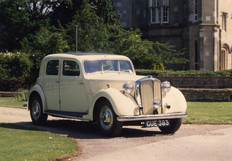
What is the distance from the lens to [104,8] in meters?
35.5

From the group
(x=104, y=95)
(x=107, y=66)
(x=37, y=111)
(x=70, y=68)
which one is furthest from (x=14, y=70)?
(x=104, y=95)

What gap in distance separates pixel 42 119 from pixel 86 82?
2262 millimetres

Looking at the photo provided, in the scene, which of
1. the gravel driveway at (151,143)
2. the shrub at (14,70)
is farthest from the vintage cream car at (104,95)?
the shrub at (14,70)

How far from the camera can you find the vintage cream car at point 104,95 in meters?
10.3

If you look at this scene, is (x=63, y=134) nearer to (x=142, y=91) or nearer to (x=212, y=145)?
(x=142, y=91)

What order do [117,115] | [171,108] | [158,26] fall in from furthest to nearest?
[158,26]
[171,108]
[117,115]

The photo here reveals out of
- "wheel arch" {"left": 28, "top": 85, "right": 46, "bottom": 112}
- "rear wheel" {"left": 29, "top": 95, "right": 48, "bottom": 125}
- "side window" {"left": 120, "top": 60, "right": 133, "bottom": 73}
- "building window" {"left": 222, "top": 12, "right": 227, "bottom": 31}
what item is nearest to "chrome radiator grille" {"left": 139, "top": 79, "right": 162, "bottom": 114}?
"side window" {"left": 120, "top": 60, "right": 133, "bottom": 73}

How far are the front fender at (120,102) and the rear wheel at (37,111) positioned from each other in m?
2.95

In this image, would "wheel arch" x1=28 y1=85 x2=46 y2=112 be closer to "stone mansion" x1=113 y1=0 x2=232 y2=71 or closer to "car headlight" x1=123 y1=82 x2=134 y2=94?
"car headlight" x1=123 y1=82 x2=134 y2=94

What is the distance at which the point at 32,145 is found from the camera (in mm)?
8992

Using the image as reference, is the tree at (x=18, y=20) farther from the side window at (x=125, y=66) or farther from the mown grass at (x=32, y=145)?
the mown grass at (x=32, y=145)

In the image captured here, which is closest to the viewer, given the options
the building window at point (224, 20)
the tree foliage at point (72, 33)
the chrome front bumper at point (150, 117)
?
the chrome front bumper at point (150, 117)

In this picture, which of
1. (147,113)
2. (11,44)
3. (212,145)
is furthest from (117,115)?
(11,44)

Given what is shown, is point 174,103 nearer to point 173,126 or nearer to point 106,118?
point 173,126
